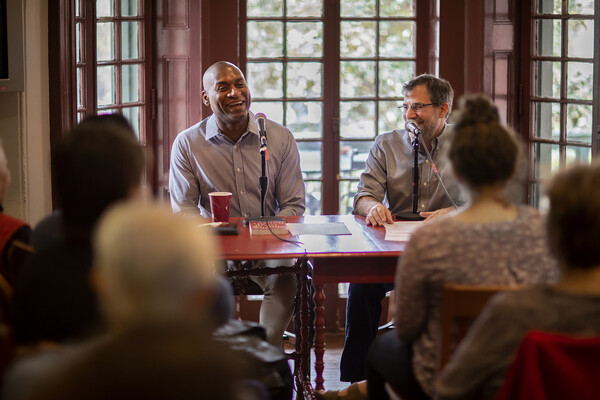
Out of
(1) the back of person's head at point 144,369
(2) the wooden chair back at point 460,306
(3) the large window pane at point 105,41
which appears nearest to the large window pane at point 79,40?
(3) the large window pane at point 105,41

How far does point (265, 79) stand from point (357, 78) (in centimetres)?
55

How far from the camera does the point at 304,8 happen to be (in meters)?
4.95

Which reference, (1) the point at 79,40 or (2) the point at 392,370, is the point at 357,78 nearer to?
(1) the point at 79,40

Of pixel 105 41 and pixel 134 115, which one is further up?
pixel 105 41

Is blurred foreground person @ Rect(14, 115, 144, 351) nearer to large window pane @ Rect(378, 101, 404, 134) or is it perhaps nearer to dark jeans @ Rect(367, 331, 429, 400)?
dark jeans @ Rect(367, 331, 429, 400)

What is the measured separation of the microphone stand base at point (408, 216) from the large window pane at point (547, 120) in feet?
4.92

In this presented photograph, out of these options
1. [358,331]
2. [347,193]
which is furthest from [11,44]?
[347,193]

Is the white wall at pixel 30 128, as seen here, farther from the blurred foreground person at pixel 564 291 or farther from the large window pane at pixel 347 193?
the blurred foreground person at pixel 564 291

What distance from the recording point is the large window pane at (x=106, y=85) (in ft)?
14.6

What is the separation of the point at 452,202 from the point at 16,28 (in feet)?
6.72

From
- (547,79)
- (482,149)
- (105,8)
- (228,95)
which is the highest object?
(105,8)

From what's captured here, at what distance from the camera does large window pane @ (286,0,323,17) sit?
493 centimetres

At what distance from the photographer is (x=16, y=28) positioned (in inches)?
143

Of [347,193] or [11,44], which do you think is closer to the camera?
[11,44]
